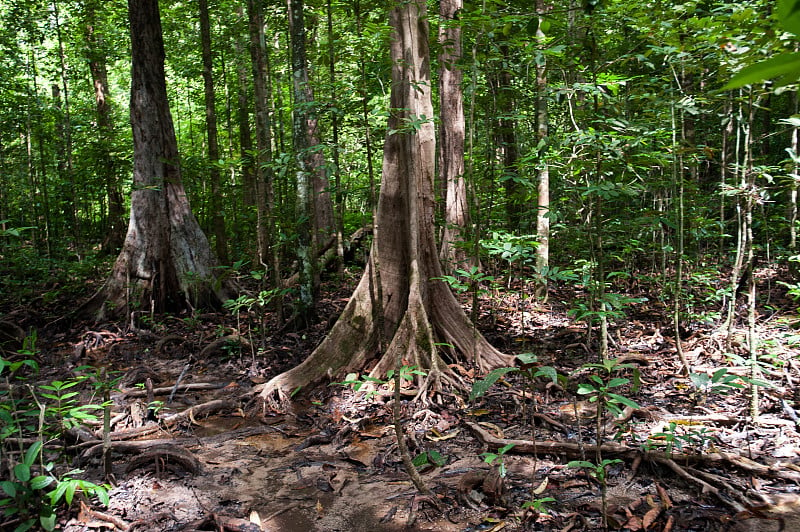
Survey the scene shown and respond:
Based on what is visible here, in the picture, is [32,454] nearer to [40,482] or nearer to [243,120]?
[40,482]

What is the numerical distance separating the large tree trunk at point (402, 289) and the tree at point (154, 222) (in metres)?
3.97

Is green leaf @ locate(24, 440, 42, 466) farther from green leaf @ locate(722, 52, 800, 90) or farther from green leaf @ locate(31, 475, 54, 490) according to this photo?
green leaf @ locate(722, 52, 800, 90)

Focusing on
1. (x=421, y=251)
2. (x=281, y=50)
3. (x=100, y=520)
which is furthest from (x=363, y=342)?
(x=281, y=50)

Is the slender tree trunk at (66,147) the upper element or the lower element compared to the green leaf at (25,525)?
upper

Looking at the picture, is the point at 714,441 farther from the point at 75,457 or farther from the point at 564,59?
the point at 75,457

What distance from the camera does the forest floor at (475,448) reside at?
3348mm

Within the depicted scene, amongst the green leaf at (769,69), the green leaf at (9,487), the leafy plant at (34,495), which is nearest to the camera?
the green leaf at (769,69)

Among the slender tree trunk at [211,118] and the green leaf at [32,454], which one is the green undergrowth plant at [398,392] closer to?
the green leaf at [32,454]

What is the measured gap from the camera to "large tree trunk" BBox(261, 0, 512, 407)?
568 centimetres

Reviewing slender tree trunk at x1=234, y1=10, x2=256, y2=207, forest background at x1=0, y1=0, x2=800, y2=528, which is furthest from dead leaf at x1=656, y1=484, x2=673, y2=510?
slender tree trunk at x1=234, y1=10, x2=256, y2=207

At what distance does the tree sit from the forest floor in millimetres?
1920

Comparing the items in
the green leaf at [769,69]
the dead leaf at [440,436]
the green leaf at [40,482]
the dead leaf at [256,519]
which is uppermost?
the green leaf at [769,69]

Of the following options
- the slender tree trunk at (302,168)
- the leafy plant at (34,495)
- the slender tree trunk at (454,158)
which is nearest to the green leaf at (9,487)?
the leafy plant at (34,495)

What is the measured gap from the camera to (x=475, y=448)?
14.3ft
